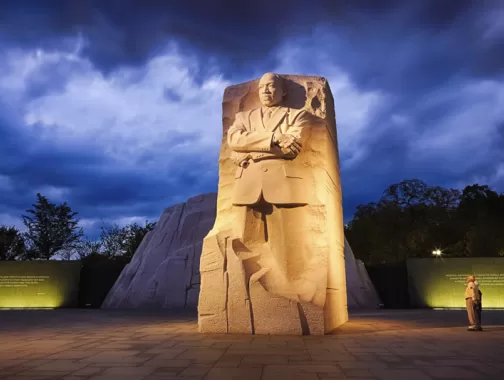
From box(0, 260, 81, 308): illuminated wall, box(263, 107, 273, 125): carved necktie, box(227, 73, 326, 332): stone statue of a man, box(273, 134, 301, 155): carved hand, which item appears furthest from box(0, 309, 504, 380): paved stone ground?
box(0, 260, 81, 308): illuminated wall

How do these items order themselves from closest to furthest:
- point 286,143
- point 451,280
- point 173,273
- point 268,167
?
point 286,143, point 268,167, point 451,280, point 173,273

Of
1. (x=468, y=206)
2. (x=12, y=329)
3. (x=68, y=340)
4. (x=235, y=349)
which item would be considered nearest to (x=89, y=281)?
(x=12, y=329)

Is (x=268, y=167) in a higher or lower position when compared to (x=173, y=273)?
higher

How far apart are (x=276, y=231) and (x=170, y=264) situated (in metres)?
11.2

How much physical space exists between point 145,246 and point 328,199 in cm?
1364

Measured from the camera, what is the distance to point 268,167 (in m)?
7.45

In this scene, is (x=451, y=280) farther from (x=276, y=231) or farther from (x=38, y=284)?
(x=38, y=284)

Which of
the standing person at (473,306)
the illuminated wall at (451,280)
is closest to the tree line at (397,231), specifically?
the illuminated wall at (451,280)

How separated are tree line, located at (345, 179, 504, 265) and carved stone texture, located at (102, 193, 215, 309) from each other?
16.8m

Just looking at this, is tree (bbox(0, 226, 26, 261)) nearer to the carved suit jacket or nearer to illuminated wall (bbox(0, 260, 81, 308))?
illuminated wall (bbox(0, 260, 81, 308))

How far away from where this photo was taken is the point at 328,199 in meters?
8.31

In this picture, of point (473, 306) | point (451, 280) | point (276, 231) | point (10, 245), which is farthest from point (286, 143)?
point (10, 245)

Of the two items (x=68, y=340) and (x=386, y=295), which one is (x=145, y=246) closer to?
(x=386, y=295)

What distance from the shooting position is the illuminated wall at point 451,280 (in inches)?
635
